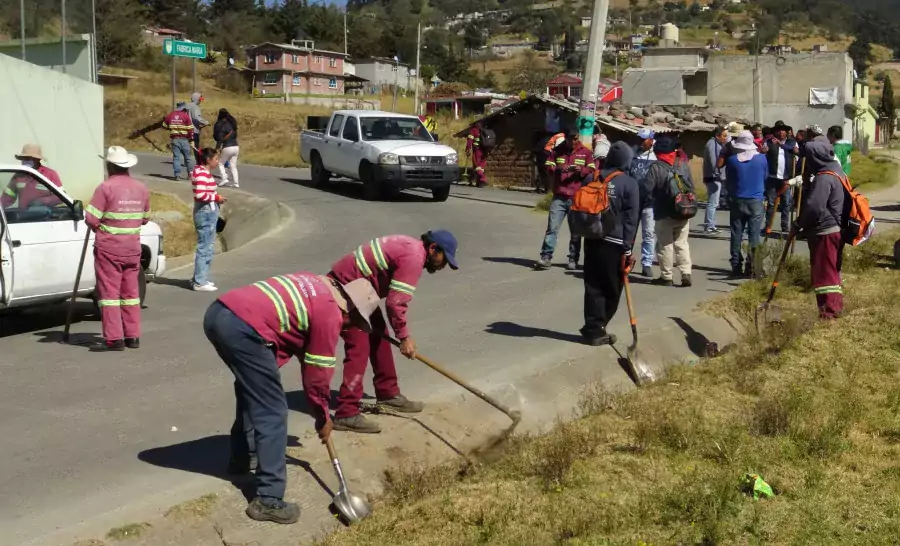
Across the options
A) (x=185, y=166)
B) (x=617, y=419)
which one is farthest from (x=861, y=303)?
(x=185, y=166)

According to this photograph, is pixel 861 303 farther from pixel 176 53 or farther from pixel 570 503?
pixel 176 53

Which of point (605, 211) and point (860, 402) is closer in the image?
point (860, 402)

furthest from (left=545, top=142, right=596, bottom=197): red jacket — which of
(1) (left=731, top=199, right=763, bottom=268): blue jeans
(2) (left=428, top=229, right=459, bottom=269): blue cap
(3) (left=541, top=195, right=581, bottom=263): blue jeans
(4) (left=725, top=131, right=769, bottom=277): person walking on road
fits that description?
(2) (left=428, top=229, right=459, bottom=269): blue cap

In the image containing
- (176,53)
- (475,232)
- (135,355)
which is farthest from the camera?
(176,53)

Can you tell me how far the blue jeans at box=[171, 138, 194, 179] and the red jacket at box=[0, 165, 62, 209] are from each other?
13184mm

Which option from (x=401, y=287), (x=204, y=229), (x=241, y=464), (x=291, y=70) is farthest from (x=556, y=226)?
(x=291, y=70)

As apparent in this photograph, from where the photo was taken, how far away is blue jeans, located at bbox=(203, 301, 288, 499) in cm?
561

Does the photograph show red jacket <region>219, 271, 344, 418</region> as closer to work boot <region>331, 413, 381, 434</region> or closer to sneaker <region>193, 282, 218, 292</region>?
work boot <region>331, 413, 381, 434</region>

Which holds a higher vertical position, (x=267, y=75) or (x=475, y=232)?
(x=267, y=75)

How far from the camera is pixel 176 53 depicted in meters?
24.0

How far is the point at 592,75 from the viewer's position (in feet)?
64.5

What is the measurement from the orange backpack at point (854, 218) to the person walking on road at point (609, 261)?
2.26 meters

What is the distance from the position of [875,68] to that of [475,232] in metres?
137

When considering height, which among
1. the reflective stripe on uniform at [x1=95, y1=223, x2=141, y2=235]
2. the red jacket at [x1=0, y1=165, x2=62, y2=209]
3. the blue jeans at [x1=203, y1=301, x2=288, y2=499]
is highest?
the red jacket at [x1=0, y1=165, x2=62, y2=209]
